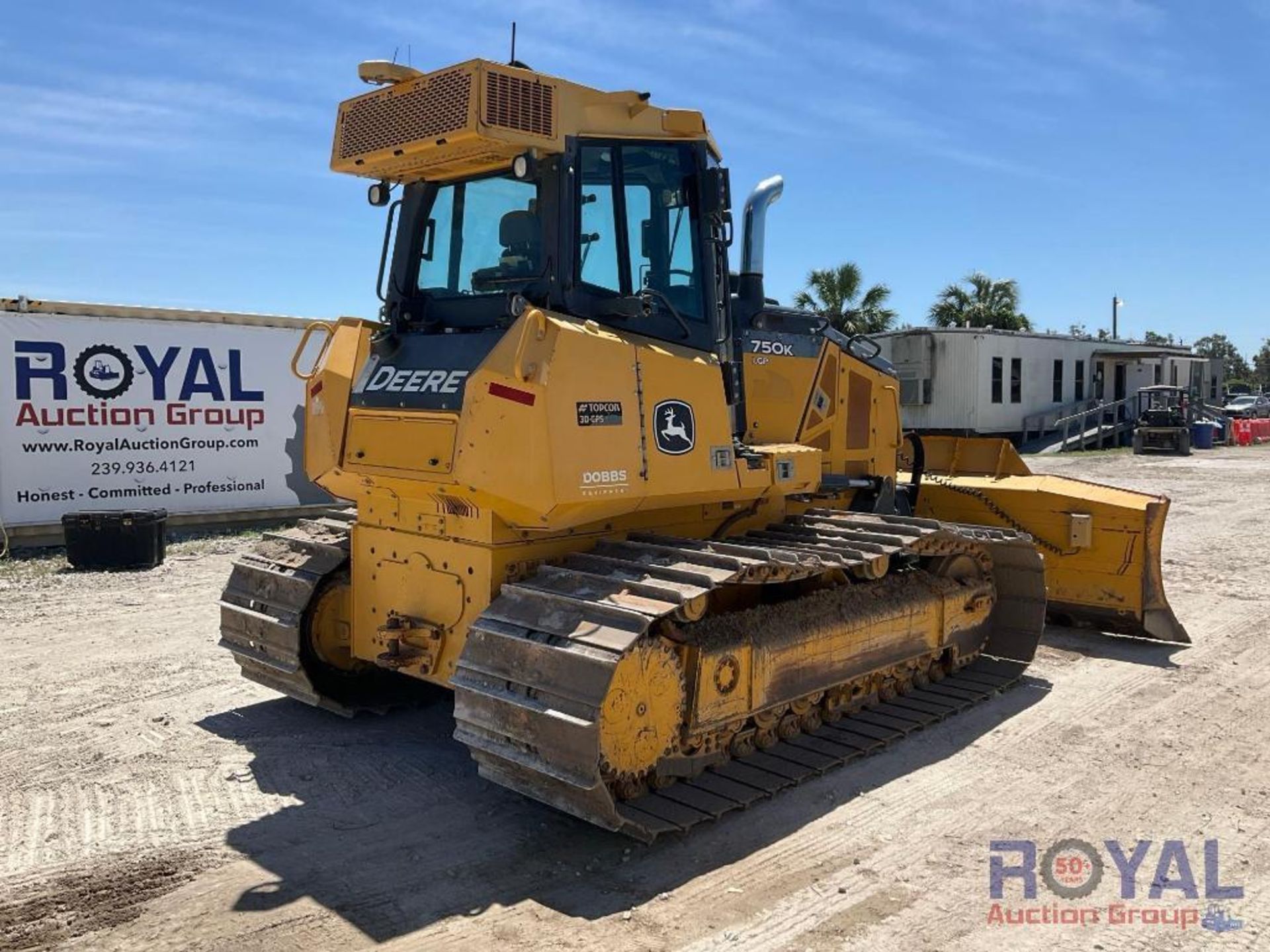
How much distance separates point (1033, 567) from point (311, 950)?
5436 mm

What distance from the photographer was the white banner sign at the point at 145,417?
12.7 meters

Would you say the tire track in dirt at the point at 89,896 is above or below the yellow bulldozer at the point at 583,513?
below

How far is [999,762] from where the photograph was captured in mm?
5773

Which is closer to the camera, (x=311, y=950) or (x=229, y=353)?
(x=311, y=950)

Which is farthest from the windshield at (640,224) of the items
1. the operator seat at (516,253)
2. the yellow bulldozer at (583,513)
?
the operator seat at (516,253)

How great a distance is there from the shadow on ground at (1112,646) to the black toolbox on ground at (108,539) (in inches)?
368

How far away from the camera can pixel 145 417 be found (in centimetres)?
1352

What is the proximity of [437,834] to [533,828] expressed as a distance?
445mm

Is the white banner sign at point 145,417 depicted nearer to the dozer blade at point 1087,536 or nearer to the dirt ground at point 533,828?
the dirt ground at point 533,828

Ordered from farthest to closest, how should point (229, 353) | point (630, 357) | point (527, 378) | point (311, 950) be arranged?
point (229, 353), point (630, 357), point (527, 378), point (311, 950)

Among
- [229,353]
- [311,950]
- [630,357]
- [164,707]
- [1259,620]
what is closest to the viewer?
[311,950]

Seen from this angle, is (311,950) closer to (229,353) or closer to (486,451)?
(486,451)

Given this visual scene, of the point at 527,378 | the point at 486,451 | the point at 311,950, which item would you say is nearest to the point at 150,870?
the point at 311,950

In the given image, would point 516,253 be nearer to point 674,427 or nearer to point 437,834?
point 674,427
